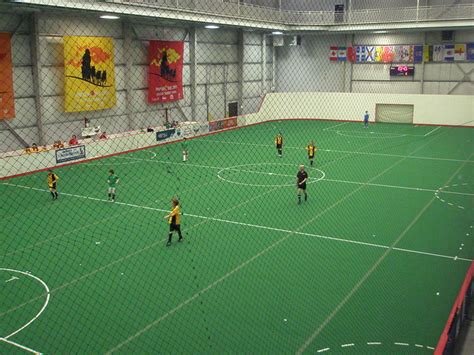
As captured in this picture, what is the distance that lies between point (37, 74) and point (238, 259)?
594 inches

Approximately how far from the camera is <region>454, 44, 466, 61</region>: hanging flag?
34.0 metres

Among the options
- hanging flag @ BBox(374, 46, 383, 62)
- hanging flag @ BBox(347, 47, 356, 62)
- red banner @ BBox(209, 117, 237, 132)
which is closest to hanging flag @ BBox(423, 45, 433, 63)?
hanging flag @ BBox(374, 46, 383, 62)

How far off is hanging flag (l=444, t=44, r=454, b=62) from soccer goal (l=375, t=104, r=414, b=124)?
415 cm

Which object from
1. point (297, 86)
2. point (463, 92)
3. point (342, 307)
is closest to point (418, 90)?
point (463, 92)

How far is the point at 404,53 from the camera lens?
1415 inches

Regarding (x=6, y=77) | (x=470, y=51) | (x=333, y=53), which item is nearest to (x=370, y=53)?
(x=333, y=53)

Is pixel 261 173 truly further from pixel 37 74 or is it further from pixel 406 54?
pixel 406 54

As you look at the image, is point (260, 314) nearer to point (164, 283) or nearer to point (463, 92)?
point (164, 283)

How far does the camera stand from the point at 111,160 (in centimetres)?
2330

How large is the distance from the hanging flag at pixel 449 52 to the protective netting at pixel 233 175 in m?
0.32

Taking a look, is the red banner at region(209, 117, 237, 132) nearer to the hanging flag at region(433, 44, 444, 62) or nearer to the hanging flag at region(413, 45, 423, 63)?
the hanging flag at region(413, 45, 423, 63)

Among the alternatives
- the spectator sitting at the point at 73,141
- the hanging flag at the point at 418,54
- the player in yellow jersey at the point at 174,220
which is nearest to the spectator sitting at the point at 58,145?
the spectator sitting at the point at 73,141

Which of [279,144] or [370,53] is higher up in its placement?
[370,53]

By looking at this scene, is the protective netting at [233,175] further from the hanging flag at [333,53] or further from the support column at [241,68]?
the support column at [241,68]
